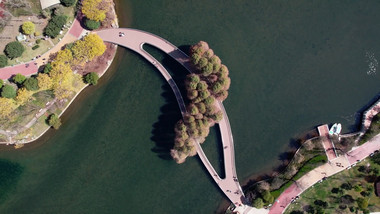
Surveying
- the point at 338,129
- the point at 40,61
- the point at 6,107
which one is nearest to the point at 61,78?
the point at 40,61

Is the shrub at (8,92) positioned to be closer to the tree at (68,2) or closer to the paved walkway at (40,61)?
the paved walkway at (40,61)

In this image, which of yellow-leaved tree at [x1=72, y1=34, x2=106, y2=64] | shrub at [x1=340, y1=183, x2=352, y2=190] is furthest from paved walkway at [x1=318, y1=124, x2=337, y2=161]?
yellow-leaved tree at [x1=72, y1=34, x2=106, y2=64]

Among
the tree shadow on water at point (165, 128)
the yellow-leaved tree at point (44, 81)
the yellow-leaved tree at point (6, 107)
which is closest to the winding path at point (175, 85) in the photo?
the tree shadow on water at point (165, 128)

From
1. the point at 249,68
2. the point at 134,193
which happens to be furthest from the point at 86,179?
the point at 249,68

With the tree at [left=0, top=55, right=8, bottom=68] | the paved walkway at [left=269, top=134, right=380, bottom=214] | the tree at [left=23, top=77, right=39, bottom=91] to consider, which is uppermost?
the tree at [left=0, top=55, right=8, bottom=68]

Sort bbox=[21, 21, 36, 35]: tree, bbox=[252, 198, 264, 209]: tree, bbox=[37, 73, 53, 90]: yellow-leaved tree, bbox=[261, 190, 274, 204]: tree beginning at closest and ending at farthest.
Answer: bbox=[37, 73, 53, 90]: yellow-leaved tree → bbox=[261, 190, 274, 204]: tree → bbox=[21, 21, 36, 35]: tree → bbox=[252, 198, 264, 209]: tree

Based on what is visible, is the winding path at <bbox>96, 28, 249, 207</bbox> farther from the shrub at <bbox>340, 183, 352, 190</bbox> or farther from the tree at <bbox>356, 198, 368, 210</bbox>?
the tree at <bbox>356, 198, 368, 210</bbox>

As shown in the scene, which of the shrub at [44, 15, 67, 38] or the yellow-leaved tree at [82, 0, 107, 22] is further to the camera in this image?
the shrub at [44, 15, 67, 38]
